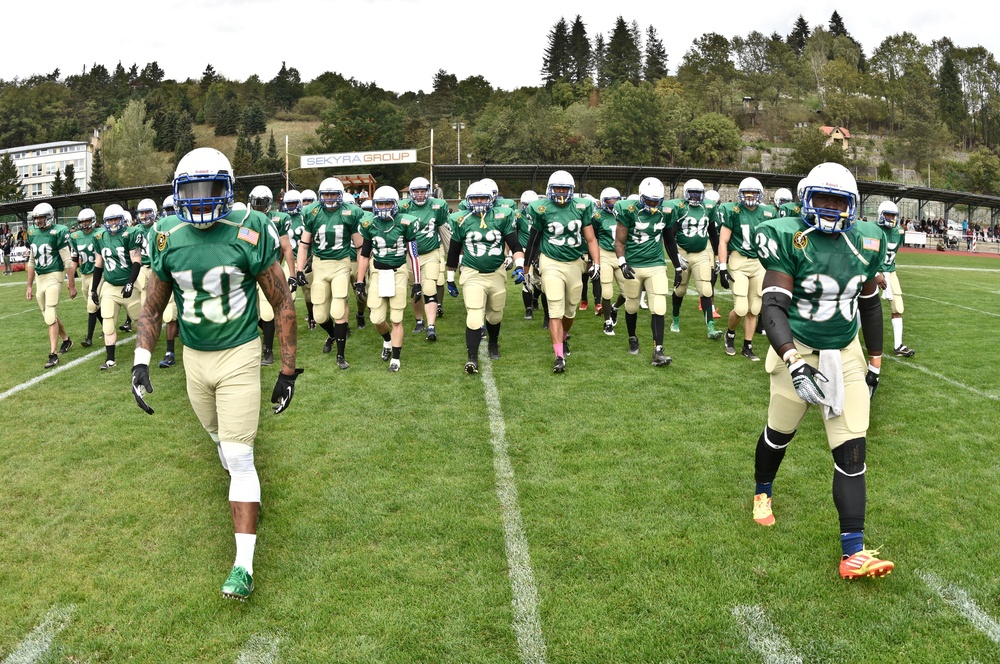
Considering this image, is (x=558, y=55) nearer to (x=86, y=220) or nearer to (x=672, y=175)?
(x=672, y=175)

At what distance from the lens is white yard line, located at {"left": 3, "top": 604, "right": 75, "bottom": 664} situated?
10.1ft

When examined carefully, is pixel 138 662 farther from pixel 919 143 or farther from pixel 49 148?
pixel 49 148

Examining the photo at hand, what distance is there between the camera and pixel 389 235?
8.65 meters

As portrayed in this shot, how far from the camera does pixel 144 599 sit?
140 inches

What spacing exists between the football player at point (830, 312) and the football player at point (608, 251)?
251 inches

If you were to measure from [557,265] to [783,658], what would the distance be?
18.7ft

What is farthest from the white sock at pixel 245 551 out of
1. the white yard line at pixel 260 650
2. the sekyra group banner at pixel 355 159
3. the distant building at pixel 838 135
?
the distant building at pixel 838 135

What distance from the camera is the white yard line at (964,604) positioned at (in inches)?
125

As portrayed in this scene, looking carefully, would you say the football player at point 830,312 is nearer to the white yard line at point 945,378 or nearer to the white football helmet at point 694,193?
the white yard line at point 945,378

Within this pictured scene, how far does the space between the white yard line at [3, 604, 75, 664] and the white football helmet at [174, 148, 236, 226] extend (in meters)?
2.12

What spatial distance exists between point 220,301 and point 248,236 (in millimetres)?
405

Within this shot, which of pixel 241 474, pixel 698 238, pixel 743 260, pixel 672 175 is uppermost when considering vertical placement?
pixel 672 175

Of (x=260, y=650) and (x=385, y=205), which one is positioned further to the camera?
(x=385, y=205)

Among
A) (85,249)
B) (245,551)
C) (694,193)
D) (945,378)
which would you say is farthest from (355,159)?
(245,551)
